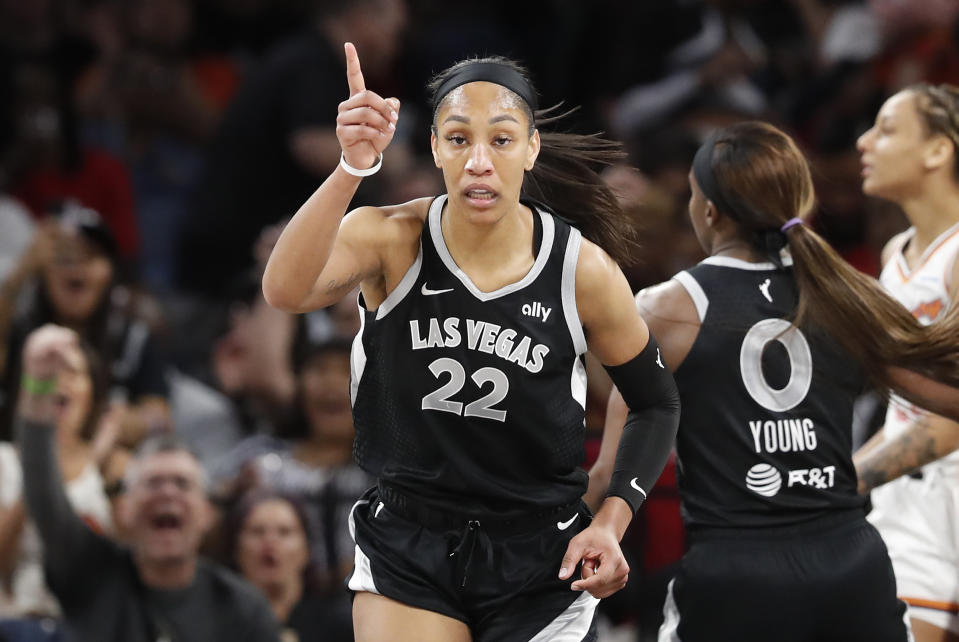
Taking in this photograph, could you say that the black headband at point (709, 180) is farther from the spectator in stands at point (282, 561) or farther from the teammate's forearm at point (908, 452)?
the spectator in stands at point (282, 561)

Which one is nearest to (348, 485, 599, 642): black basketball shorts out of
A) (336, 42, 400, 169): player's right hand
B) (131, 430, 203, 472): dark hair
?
(336, 42, 400, 169): player's right hand

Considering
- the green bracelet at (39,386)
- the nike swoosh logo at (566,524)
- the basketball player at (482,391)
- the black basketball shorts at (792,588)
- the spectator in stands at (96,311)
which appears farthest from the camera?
the spectator in stands at (96,311)

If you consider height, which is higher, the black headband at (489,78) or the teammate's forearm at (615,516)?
the black headband at (489,78)

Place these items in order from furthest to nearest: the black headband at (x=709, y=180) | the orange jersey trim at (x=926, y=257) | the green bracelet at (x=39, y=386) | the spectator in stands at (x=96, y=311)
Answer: the spectator in stands at (x=96, y=311), the green bracelet at (x=39, y=386), the orange jersey trim at (x=926, y=257), the black headband at (x=709, y=180)

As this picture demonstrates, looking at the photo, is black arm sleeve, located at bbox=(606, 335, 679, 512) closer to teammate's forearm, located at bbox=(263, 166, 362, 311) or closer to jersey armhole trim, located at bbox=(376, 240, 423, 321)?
jersey armhole trim, located at bbox=(376, 240, 423, 321)

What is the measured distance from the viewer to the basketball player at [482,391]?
342 cm

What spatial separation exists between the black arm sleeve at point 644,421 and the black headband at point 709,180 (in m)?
0.63

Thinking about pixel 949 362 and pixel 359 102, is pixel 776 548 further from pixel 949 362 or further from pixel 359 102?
pixel 359 102

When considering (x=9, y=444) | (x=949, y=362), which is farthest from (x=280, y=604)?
(x=949, y=362)

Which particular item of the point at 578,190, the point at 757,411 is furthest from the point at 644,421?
the point at 578,190

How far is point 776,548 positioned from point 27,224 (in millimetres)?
5428

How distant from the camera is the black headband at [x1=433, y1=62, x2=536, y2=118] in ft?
11.3

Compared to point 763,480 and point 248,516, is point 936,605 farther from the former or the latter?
point 248,516

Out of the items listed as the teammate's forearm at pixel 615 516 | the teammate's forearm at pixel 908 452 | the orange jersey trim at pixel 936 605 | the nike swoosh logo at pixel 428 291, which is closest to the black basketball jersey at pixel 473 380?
the nike swoosh logo at pixel 428 291
